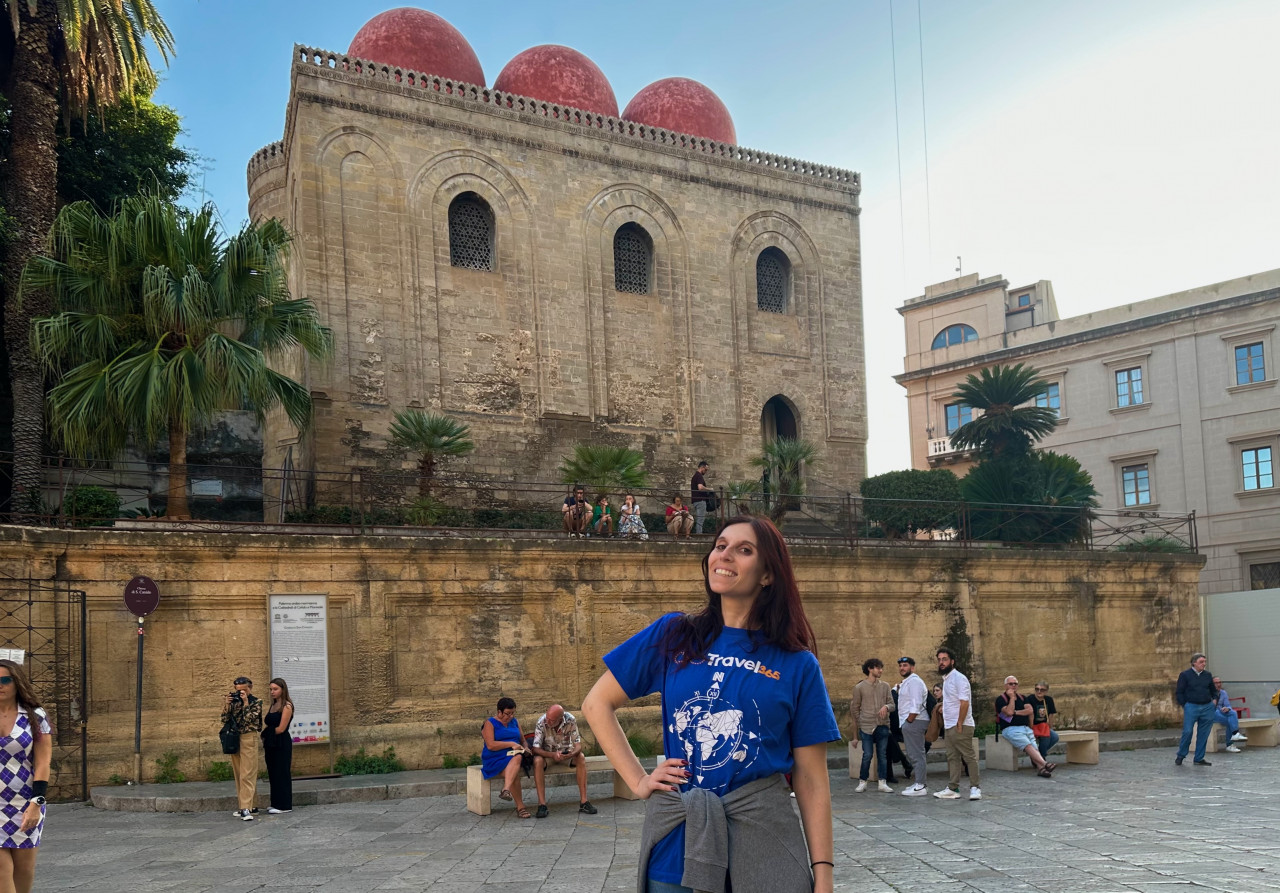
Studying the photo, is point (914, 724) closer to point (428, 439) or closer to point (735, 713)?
point (735, 713)

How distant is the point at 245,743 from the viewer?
11.4 meters

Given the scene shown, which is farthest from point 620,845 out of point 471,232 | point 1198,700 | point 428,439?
point 471,232

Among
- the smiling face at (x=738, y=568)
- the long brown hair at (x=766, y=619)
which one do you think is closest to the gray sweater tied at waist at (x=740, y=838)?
the long brown hair at (x=766, y=619)

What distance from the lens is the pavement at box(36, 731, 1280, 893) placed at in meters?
7.57

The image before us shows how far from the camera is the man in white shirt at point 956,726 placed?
12344mm

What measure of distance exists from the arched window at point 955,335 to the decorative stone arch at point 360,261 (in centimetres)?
2405

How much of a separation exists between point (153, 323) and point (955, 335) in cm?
3200

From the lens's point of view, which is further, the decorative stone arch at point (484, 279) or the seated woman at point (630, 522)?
the decorative stone arch at point (484, 279)

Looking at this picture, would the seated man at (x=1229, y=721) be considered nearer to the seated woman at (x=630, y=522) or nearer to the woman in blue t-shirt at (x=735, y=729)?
the seated woman at (x=630, y=522)

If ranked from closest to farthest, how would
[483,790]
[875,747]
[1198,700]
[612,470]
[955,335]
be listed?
1. [483,790]
2. [875,747]
3. [1198,700]
4. [612,470]
5. [955,335]

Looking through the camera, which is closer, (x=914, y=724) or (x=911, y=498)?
(x=914, y=724)

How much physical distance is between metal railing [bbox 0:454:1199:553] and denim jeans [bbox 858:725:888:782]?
5.64 m

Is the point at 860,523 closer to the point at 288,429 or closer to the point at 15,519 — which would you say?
the point at 288,429

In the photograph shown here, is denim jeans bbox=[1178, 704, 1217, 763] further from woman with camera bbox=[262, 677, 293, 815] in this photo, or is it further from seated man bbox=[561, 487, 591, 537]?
woman with camera bbox=[262, 677, 293, 815]
